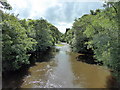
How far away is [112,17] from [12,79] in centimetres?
839

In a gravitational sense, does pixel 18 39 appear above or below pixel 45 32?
below

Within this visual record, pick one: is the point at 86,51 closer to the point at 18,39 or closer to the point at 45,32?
the point at 45,32

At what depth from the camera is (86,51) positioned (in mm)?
15828

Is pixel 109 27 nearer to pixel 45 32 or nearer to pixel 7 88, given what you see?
pixel 7 88

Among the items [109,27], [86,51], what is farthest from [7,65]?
[86,51]

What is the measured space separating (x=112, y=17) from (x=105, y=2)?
139cm

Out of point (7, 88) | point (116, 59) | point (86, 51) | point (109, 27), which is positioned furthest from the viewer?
point (86, 51)

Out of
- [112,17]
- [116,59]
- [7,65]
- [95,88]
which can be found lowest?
[95,88]

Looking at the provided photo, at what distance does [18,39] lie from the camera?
7312mm

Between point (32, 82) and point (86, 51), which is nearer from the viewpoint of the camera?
point (32, 82)

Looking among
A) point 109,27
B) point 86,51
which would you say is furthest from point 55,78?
point 86,51

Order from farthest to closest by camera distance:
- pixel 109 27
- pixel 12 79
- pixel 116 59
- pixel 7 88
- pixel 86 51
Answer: pixel 86 51 → pixel 12 79 → pixel 109 27 → pixel 7 88 → pixel 116 59

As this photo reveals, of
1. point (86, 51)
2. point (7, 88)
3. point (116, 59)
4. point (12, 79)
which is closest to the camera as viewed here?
point (116, 59)

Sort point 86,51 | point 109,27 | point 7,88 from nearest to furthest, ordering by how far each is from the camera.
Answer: point 7,88
point 109,27
point 86,51
